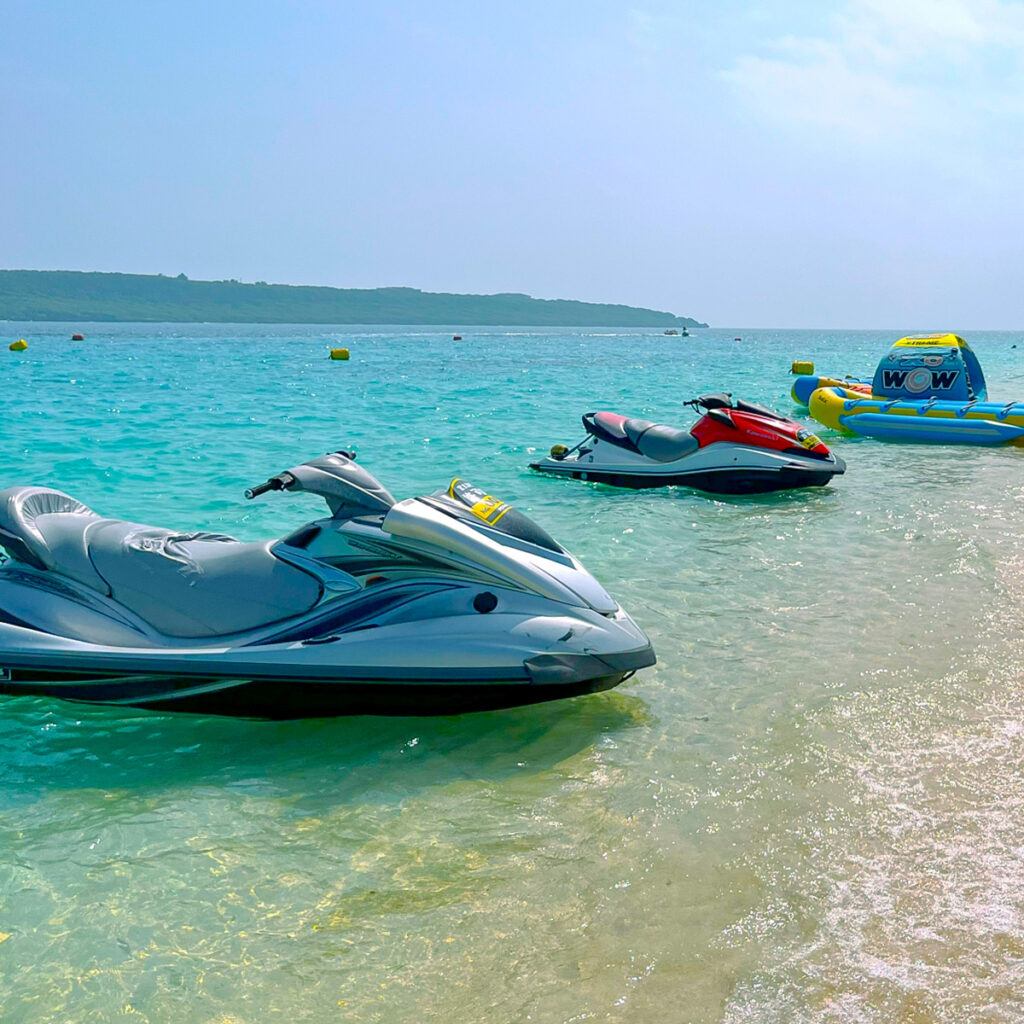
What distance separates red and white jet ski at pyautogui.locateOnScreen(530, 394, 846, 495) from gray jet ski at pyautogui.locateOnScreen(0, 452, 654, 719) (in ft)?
19.0

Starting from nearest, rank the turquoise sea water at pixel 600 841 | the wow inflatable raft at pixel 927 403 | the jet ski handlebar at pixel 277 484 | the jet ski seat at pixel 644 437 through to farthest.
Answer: the turquoise sea water at pixel 600 841 → the jet ski handlebar at pixel 277 484 → the jet ski seat at pixel 644 437 → the wow inflatable raft at pixel 927 403

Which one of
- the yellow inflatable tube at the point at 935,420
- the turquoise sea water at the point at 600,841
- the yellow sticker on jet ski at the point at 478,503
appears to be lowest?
the turquoise sea water at the point at 600,841

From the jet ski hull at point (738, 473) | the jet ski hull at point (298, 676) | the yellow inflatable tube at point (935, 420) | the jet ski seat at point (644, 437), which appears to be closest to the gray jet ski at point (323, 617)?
the jet ski hull at point (298, 676)

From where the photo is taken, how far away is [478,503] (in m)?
4.29

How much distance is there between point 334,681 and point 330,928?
3.97 feet

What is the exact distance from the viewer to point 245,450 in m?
14.2

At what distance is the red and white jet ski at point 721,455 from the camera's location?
963cm

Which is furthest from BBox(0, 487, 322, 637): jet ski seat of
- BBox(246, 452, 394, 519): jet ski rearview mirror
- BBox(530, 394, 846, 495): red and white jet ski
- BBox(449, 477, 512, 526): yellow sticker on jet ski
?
BBox(530, 394, 846, 495): red and white jet ski

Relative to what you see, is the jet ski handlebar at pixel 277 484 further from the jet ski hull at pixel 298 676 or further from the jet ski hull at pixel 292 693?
the jet ski hull at pixel 292 693

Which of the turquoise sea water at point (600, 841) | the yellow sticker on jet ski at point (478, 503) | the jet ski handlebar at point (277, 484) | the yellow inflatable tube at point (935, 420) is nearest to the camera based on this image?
the turquoise sea water at point (600, 841)

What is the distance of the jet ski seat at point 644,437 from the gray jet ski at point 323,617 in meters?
5.92

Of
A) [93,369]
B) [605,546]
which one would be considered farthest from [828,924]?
[93,369]

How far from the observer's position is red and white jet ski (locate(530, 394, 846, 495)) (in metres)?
9.63

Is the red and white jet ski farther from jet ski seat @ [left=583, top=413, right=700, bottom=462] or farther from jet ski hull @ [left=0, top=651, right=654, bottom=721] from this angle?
jet ski hull @ [left=0, top=651, right=654, bottom=721]
